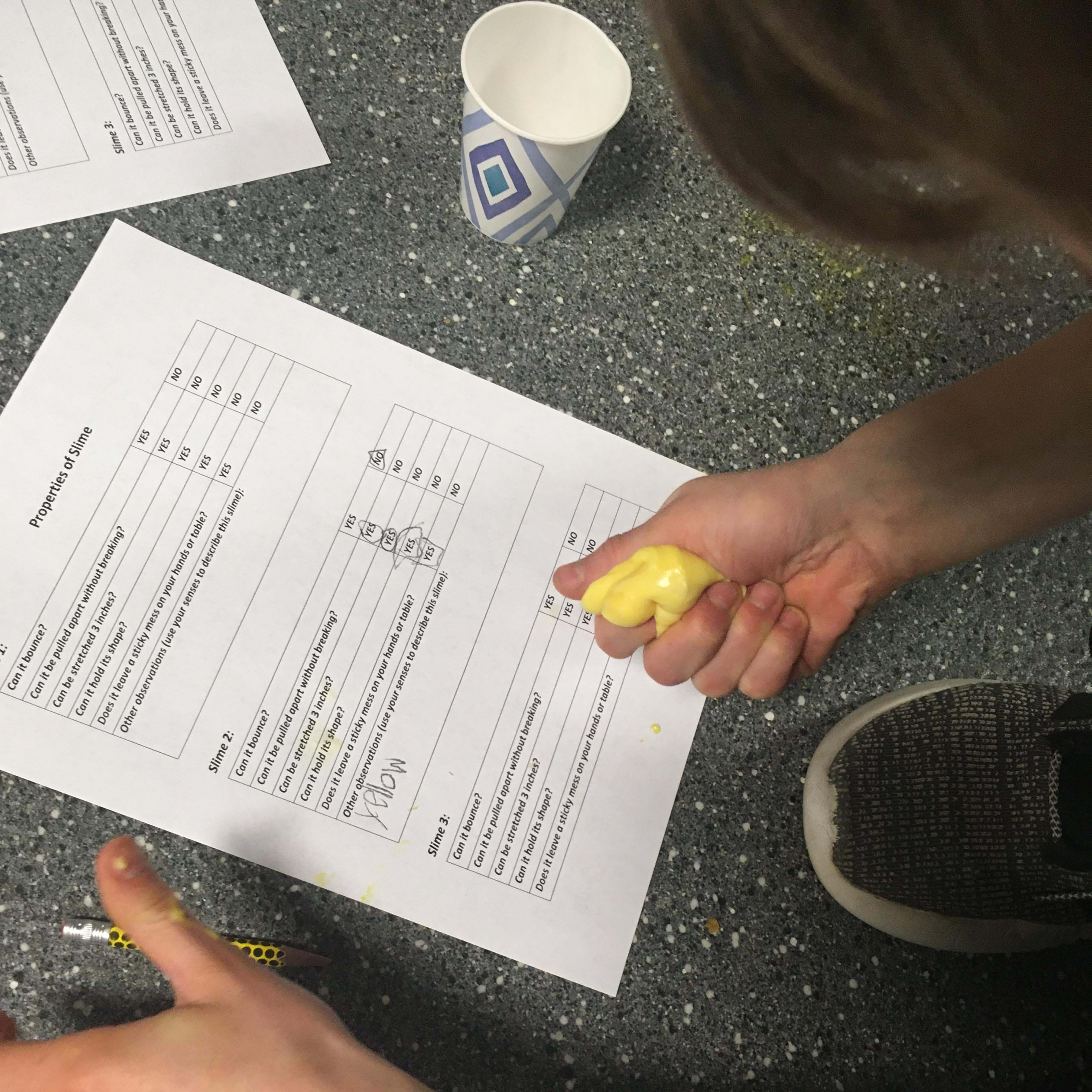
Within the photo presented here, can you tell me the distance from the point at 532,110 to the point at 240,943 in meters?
0.50

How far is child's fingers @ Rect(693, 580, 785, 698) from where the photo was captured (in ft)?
1.50

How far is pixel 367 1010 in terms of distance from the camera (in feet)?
1.32

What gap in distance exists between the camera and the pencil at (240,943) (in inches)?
Answer: 15.0

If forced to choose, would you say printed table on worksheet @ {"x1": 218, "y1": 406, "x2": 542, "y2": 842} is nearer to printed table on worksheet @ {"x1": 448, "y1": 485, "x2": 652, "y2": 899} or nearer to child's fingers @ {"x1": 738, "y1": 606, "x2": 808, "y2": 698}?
printed table on worksheet @ {"x1": 448, "y1": 485, "x2": 652, "y2": 899}

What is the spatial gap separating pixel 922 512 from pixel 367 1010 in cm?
40

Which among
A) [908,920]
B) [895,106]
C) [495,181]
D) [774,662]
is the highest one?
[895,106]

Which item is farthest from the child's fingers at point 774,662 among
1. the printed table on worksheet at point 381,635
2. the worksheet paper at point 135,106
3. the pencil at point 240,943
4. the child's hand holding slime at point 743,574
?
the worksheet paper at point 135,106

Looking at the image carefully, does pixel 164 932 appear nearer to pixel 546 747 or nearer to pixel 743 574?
pixel 546 747

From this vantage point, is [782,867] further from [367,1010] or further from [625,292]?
[625,292]

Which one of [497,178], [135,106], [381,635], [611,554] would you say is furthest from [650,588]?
[135,106]

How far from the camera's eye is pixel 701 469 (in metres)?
0.51

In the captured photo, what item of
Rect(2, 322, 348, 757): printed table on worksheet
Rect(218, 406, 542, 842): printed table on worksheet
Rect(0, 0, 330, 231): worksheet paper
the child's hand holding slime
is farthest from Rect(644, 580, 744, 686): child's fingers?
Rect(0, 0, 330, 231): worksheet paper

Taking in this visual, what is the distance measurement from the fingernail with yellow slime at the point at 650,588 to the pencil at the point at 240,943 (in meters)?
0.23

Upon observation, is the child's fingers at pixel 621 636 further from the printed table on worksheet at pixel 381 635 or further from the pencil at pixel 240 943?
the pencil at pixel 240 943
